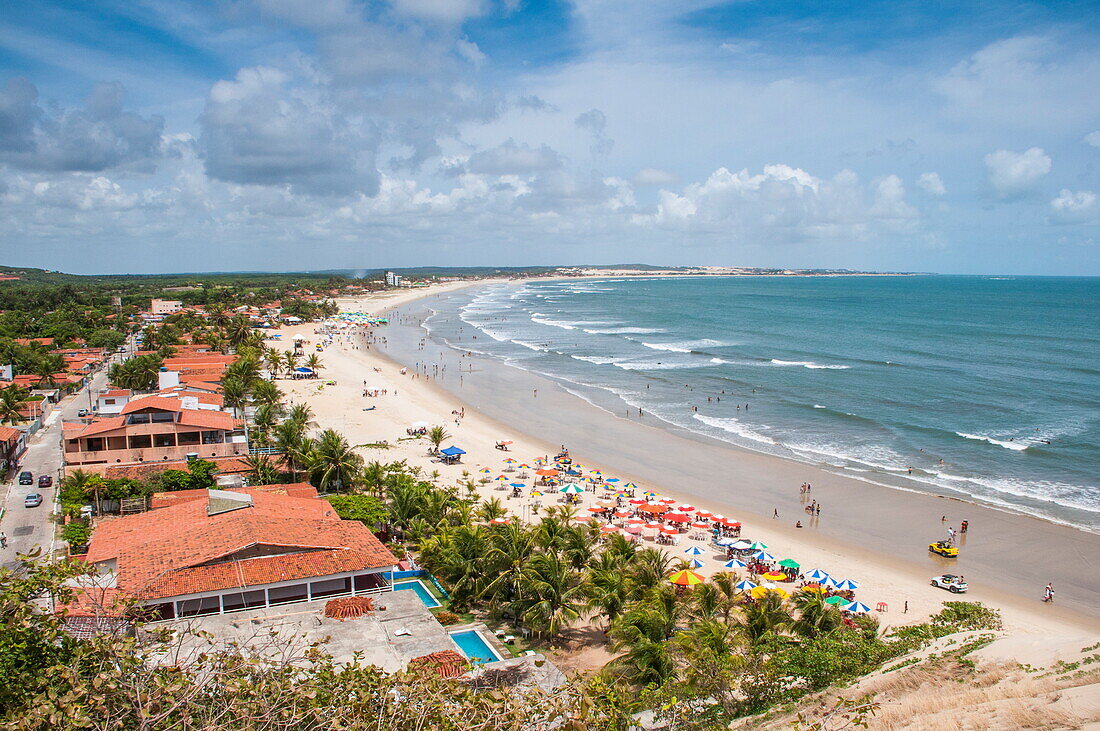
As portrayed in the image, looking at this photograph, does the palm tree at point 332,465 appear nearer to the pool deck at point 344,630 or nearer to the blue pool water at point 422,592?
the blue pool water at point 422,592

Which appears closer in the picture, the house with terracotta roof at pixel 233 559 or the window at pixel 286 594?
the house with terracotta roof at pixel 233 559

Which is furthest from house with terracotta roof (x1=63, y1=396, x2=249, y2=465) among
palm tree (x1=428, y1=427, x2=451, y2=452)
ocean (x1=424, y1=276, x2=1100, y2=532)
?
ocean (x1=424, y1=276, x2=1100, y2=532)

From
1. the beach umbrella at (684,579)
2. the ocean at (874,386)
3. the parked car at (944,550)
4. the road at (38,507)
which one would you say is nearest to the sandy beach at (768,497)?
the parked car at (944,550)

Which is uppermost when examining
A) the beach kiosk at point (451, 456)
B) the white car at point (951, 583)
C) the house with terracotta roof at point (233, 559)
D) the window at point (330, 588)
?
the house with terracotta roof at point (233, 559)

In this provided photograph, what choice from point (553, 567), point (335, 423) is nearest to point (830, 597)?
point (553, 567)

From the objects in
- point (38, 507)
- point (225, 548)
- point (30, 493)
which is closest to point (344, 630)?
point (225, 548)

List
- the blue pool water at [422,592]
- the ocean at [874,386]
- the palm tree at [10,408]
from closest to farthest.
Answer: the blue pool water at [422,592], the ocean at [874,386], the palm tree at [10,408]

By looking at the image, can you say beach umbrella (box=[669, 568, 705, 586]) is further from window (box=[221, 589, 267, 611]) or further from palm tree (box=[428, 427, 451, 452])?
palm tree (box=[428, 427, 451, 452])
